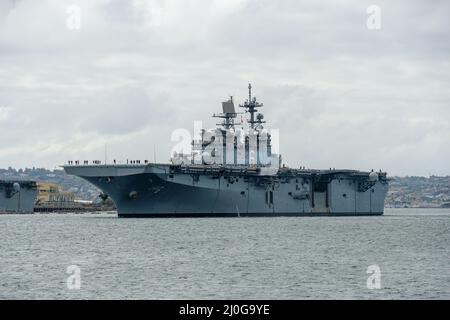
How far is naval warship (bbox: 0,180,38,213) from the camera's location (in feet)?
344

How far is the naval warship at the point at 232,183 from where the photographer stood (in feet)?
224

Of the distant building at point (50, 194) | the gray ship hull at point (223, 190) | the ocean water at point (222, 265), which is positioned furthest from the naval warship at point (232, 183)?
the distant building at point (50, 194)

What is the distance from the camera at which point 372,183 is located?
3359 inches

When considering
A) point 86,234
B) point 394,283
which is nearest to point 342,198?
point 86,234

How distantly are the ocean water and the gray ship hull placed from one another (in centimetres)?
1204

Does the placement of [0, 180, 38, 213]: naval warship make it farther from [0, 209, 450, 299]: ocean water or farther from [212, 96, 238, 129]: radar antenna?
[0, 209, 450, 299]: ocean water

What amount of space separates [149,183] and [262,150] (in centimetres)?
1947
